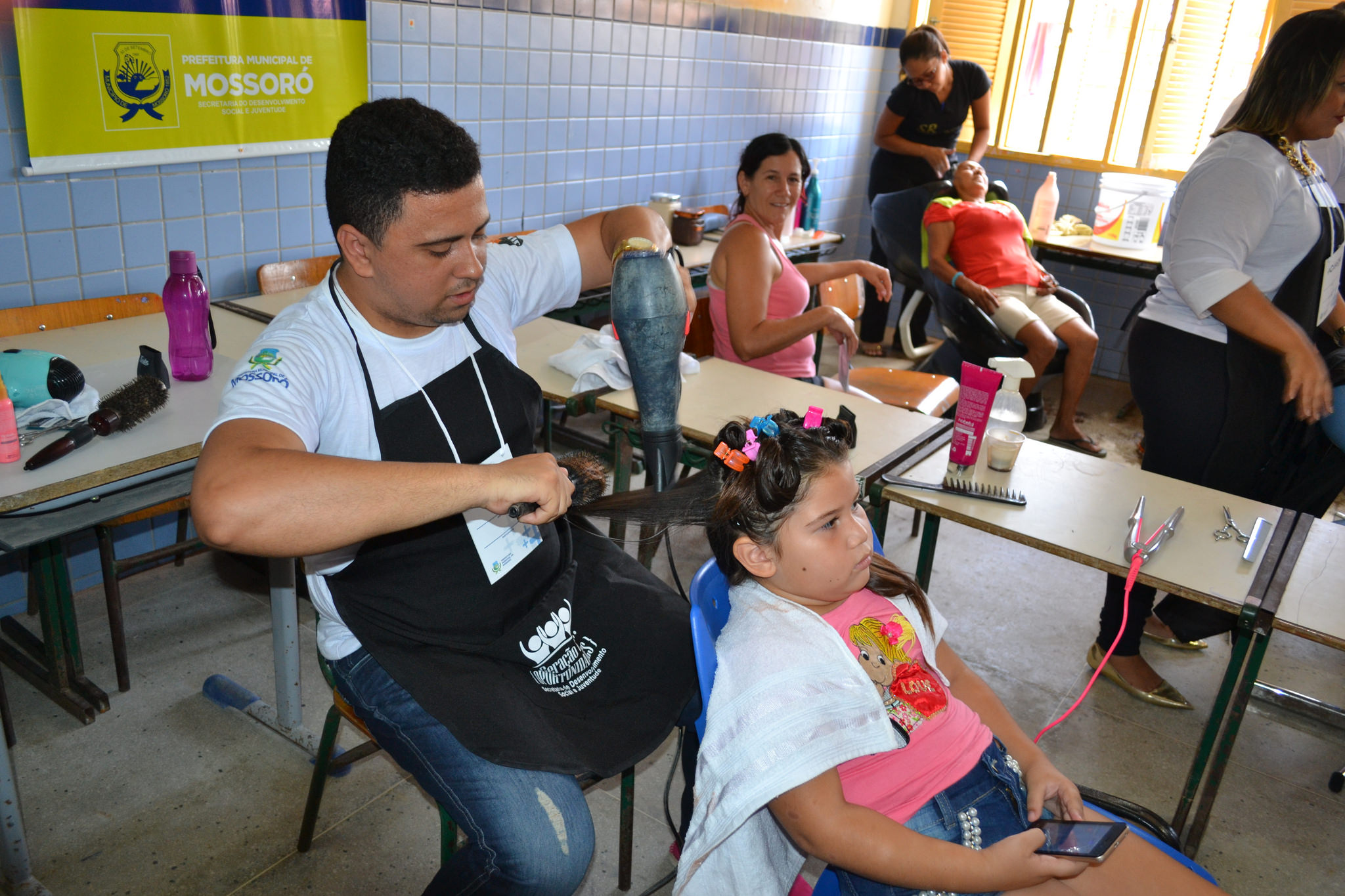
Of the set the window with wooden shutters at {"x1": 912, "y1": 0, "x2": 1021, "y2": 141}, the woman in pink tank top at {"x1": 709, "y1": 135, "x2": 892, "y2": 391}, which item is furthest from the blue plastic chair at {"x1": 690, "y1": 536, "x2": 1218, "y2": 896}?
the window with wooden shutters at {"x1": 912, "y1": 0, "x2": 1021, "y2": 141}

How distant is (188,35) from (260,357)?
1.84m

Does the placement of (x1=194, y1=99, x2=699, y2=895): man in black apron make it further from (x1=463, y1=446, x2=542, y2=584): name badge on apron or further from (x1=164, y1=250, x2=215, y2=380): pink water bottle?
(x1=164, y1=250, x2=215, y2=380): pink water bottle

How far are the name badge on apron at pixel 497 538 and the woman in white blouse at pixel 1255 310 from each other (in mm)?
1444

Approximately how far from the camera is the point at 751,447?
143cm

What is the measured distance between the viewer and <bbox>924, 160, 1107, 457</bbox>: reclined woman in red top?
13.3ft

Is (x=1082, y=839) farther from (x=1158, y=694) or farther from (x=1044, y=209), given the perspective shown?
(x=1044, y=209)

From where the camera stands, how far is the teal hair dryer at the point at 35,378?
6.02ft

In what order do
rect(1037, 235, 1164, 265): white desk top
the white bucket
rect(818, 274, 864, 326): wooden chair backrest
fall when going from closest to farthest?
rect(818, 274, 864, 326): wooden chair backrest < rect(1037, 235, 1164, 265): white desk top < the white bucket

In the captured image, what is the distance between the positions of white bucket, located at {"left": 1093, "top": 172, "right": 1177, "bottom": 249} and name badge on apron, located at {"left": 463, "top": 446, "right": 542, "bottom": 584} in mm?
4240

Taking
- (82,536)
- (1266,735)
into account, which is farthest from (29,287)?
(1266,735)

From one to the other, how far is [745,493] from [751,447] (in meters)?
0.07

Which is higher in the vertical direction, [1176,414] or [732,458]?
[732,458]

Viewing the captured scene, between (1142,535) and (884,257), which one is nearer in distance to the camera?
(1142,535)

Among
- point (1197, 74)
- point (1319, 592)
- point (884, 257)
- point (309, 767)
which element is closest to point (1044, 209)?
point (884, 257)
